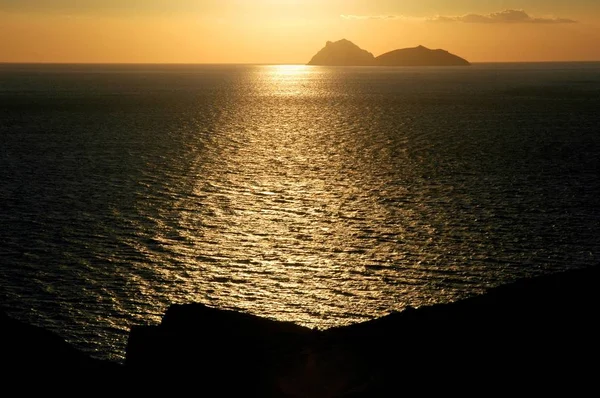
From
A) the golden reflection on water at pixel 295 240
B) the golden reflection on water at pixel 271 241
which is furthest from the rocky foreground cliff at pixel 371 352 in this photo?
the golden reflection on water at pixel 271 241

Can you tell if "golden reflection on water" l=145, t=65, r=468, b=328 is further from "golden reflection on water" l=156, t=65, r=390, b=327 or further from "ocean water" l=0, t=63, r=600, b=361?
"ocean water" l=0, t=63, r=600, b=361

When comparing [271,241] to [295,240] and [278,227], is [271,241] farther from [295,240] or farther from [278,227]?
[278,227]

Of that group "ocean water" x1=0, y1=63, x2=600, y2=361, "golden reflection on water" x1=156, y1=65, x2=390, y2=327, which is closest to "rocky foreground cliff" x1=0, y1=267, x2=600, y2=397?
"ocean water" x1=0, y1=63, x2=600, y2=361

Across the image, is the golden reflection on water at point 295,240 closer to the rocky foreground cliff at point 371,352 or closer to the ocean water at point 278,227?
the ocean water at point 278,227

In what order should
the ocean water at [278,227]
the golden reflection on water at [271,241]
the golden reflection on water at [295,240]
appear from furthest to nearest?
the golden reflection on water at [271,241]
the golden reflection on water at [295,240]
the ocean water at [278,227]

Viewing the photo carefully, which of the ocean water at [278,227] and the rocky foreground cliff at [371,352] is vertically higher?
the rocky foreground cliff at [371,352]

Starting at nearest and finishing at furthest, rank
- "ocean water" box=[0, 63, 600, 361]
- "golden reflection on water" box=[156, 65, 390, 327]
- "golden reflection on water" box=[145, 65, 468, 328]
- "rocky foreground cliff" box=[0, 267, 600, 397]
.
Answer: "rocky foreground cliff" box=[0, 267, 600, 397] → "ocean water" box=[0, 63, 600, 361] → "golden reflection on water" box=[145, 65, 468, 328] → "golden reflection on water" box=[156, 65, 390, 327]

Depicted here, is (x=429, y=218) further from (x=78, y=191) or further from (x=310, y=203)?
(x=78, y=191)

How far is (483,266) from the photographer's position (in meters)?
58.2

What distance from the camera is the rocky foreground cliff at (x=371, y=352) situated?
61.0ft

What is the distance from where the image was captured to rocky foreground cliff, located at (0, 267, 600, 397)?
1859 cm

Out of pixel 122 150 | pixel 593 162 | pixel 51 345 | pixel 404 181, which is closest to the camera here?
pixel 51 345

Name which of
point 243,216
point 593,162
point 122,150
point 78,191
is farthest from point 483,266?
point 122,150

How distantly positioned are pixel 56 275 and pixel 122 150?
7232 cm
